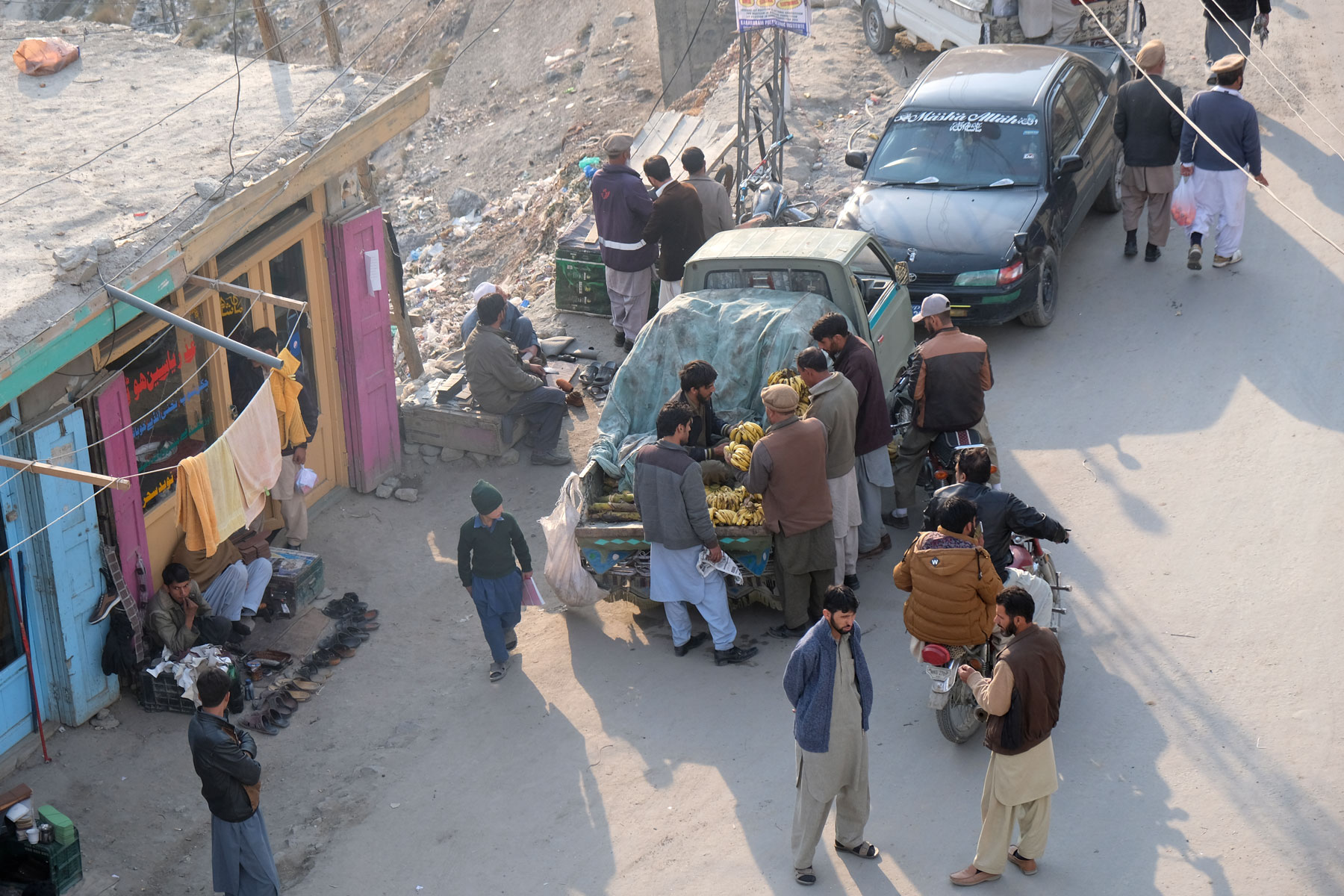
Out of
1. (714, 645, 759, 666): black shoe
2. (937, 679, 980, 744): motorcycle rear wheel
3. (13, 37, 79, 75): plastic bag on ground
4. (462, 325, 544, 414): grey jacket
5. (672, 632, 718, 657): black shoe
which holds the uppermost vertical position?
(13, 37, 79, 75): plastic bag on ground

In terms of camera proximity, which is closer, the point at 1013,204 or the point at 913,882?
the point at 913,882

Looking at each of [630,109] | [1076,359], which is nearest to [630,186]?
[1076,359]

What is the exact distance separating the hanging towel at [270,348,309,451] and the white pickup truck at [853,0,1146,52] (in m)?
9.68

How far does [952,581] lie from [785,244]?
12.2ft

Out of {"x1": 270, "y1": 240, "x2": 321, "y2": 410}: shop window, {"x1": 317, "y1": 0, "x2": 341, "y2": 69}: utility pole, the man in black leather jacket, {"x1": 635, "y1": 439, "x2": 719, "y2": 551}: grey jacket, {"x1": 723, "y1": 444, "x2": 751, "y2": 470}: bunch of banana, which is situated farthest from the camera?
{"x1": 317, "y1": 0, "x2": 341, "y2": 69}: utility pole

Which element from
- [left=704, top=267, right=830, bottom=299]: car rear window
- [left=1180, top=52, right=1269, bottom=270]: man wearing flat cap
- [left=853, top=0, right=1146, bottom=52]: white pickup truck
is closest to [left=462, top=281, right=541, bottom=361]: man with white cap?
[left=704, top=267, right=830, bottom=299]: car rear window

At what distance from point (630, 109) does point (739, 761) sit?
1721cm

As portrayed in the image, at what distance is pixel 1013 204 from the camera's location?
11383mm

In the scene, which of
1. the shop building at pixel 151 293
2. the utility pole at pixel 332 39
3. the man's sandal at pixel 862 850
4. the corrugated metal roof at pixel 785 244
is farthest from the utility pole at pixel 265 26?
the man's sandal at pixel 862 850

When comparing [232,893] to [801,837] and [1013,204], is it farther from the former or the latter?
[1013,204]

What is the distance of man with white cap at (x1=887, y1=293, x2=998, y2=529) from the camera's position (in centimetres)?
870

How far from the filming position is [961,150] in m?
12.0

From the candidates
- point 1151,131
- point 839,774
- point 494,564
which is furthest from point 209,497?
point 1151,131

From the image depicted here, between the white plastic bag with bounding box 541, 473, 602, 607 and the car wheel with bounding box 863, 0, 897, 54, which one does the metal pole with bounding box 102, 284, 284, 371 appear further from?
the car wheel with bounding box 863, 0, 897, 54
